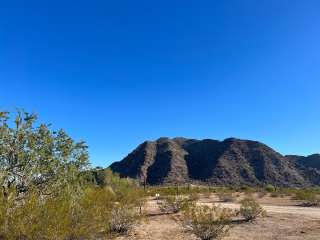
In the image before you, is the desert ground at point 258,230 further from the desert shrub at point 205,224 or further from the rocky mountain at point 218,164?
the rocky mountain at point 218,164

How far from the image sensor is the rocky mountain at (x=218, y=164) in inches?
3969

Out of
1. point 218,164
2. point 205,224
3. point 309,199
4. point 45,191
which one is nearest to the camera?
point 45,191

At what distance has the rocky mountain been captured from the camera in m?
101

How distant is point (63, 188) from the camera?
565 inches

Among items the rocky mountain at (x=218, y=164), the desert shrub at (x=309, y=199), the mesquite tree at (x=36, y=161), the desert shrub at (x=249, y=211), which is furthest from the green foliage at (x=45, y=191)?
the rocky mountain at (x=218, y=164)

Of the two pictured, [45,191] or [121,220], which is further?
[121,220]

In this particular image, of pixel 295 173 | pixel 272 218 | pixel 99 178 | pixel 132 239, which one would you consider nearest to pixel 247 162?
pixel 295 173

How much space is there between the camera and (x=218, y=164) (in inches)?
A: 4304

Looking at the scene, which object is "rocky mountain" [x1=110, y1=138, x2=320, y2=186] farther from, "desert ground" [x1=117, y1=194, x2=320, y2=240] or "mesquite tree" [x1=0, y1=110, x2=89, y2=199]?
"mesquite tree" [x1=0, y1=110, x2=89, y2=199]

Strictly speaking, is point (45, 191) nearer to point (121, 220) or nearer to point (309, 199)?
point (121, 220)

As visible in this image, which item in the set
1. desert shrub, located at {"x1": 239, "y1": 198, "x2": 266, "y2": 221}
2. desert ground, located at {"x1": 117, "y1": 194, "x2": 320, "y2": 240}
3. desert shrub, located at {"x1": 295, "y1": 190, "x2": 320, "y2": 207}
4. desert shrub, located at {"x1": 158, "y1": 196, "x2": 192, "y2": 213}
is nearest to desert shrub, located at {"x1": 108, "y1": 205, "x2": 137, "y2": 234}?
desert ground, located at {"x1": 117, "y1": 194, "x2": 320, "y2": 240}

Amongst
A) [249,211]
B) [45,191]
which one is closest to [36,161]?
[45,191]

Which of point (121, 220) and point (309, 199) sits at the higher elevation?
point (309, 199)

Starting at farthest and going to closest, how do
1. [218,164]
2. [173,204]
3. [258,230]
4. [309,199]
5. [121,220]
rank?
[218,164]
[309,199]
[173,204]
[121,220]
[258,230]
